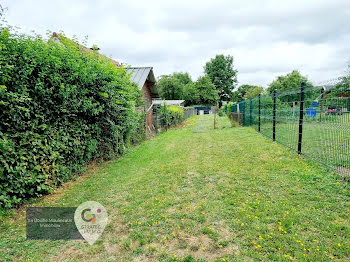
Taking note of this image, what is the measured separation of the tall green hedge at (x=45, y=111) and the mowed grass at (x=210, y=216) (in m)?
0.50

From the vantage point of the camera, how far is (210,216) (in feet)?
9.52

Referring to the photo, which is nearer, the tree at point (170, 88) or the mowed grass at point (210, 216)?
the mowed grass at point (210, 216)

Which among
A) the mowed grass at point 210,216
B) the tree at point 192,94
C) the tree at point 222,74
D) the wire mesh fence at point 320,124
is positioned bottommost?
the mowed grass at point 210,216

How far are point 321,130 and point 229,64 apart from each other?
6653 centimetres

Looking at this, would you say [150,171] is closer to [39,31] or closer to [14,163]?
[14,163]

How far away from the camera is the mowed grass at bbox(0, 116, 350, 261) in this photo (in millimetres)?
2178

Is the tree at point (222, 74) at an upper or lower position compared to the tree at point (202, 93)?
upper

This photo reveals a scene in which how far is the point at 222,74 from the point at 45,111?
6538cm

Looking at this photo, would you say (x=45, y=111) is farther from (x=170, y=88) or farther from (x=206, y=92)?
(x=206, y=92)

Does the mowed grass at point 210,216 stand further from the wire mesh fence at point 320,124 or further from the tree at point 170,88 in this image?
the tree at point 170,88

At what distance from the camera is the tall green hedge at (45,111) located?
305cm

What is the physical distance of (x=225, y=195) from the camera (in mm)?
3551

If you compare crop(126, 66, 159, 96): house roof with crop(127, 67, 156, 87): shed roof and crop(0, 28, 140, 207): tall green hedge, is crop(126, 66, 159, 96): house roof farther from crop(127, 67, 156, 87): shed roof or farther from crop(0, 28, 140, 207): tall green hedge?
crop(0, 28, 140, 207): tall green hedge

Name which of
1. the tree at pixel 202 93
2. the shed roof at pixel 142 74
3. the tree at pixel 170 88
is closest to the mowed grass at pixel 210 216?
the shed roof at pixel 142 74
